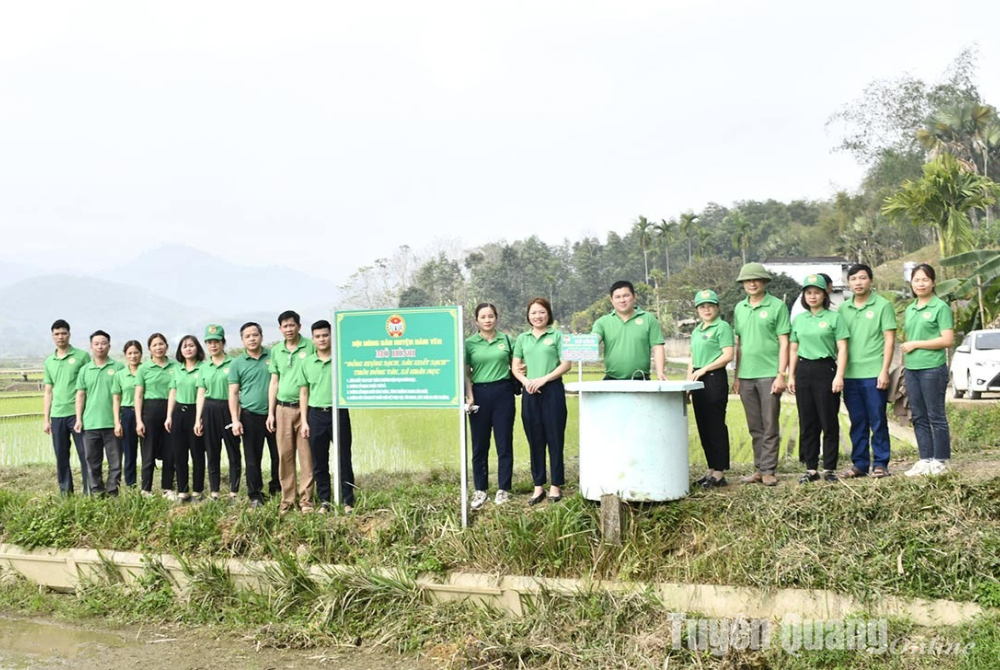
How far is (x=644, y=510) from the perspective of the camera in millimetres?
Answer: 5066

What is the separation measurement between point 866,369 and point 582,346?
1908mm

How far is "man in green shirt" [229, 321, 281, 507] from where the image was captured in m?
6.55

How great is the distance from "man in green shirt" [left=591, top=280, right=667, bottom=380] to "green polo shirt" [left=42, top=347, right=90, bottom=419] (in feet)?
15.8

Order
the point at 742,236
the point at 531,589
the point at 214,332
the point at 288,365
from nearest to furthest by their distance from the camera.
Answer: the point at 531,589, the point at 288,365, the point at 214,332, the point at 742,236

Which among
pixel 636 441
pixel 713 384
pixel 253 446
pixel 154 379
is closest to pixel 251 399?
pixel 253 446

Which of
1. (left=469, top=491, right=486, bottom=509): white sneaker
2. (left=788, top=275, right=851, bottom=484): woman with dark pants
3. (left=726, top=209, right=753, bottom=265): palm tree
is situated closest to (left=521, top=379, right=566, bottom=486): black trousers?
(left=469, top=491, right=486, bottom=509): white sneaker

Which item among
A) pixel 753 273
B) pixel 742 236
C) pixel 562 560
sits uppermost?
pixel 742 236

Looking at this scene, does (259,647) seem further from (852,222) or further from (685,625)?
(852,222)

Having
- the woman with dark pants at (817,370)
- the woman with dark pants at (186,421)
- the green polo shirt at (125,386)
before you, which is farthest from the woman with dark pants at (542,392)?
the green polo shirt at (125,386)

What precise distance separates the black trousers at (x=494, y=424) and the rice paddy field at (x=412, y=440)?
1846 mm

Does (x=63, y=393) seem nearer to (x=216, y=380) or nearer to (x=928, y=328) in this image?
(x=216, y=380)

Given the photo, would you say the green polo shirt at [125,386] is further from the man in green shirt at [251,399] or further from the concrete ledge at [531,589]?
the concrete ledge at [531,589]

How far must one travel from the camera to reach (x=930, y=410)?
5441mm

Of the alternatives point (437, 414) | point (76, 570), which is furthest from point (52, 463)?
point (437, 414)
